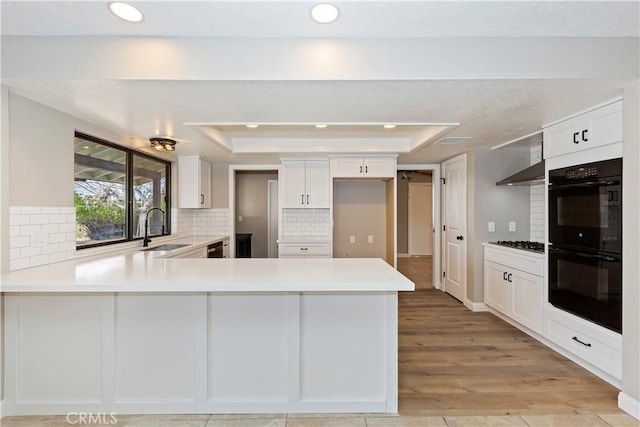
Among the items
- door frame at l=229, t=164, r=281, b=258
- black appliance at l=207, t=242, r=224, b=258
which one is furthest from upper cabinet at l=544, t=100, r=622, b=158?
black appliance at l=207, t=242, r=224, b=258

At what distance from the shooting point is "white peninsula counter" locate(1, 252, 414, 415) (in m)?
1.97

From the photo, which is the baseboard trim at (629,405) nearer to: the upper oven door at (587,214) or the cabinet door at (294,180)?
the upper oven door at (587,214)

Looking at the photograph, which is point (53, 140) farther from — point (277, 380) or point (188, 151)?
point (277, 380)

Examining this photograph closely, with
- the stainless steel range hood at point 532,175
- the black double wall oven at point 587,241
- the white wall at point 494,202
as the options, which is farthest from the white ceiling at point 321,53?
the white wall at point 494,202

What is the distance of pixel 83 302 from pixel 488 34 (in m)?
2.89

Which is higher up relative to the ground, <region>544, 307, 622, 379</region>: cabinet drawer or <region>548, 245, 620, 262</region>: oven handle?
<region>548, 245, 620, 262</region>: oven handle

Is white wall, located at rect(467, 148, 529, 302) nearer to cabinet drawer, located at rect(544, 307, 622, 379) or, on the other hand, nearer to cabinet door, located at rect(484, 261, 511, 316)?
cabinet door, located at rect(484, 261, 511, 316)

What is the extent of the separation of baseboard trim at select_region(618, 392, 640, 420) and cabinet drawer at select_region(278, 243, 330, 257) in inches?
124

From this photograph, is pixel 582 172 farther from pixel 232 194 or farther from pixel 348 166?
pixel 232 194

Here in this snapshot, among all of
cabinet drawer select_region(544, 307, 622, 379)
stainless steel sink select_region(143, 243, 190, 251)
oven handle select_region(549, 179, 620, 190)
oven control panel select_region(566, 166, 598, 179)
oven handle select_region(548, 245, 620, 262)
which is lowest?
cabinet drawer select_region(544, 307, 622, 379)

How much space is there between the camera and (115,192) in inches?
131

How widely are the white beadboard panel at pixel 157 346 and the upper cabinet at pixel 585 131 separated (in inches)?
116

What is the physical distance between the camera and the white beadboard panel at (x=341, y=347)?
2018 mm

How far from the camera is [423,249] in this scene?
8.61 metres
